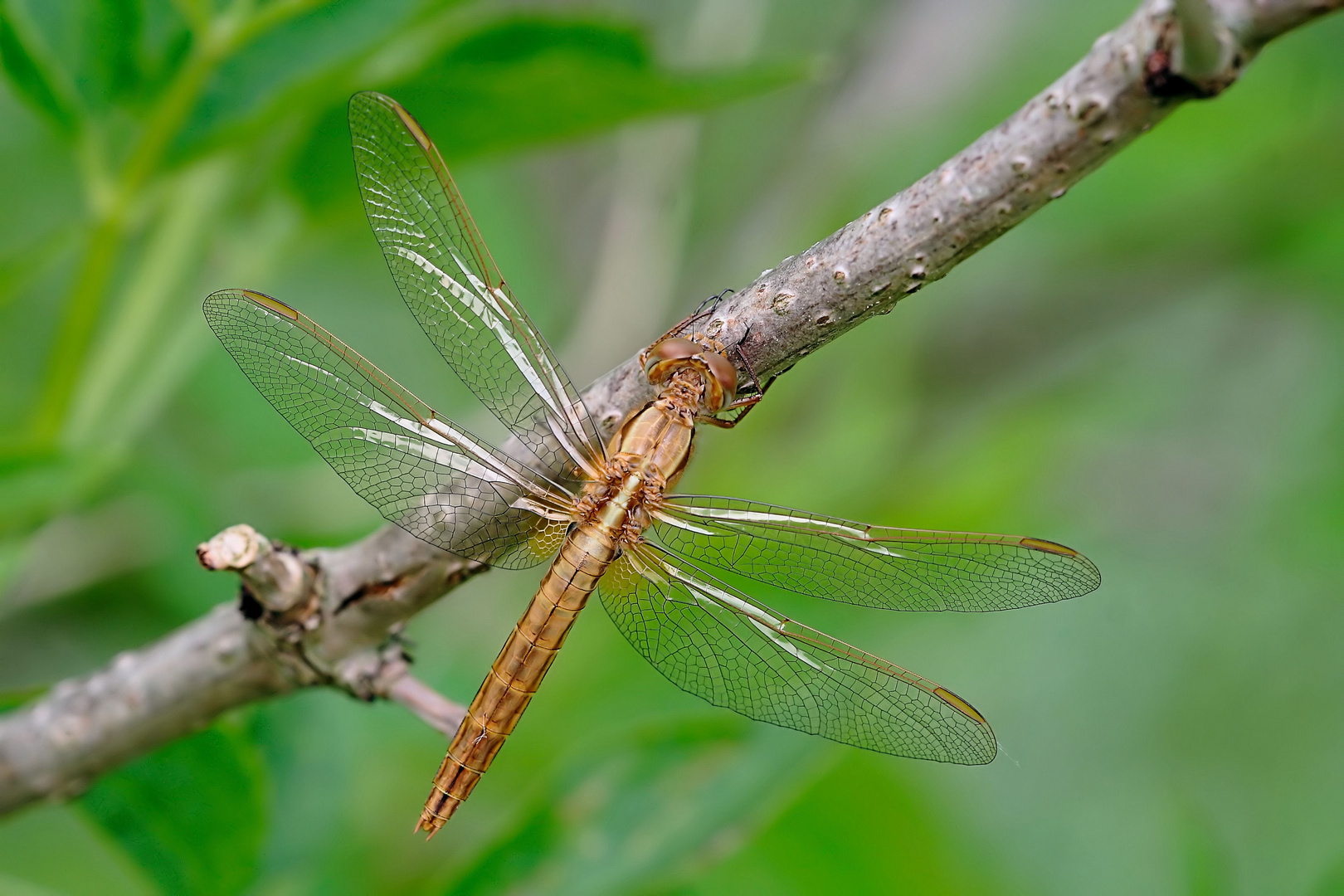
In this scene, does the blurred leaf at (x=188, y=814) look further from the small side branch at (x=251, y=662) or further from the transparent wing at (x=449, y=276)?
the transparent wing at (x=449, y=276)

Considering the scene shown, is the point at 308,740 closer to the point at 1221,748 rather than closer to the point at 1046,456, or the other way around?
the point at 1046,456

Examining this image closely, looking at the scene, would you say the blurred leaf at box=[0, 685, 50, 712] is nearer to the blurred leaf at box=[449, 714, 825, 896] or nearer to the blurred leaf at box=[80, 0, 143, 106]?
the blurred leaf at box=[449, 714, 825, 896]

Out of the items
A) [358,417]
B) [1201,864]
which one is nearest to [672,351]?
[358,417]

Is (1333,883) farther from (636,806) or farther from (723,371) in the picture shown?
(723,371)

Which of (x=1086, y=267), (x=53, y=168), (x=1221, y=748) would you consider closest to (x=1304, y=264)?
(x=1086, y=267)

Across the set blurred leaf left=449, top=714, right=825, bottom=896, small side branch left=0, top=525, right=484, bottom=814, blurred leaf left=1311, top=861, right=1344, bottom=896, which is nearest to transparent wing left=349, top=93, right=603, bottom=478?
small side branch left=0, top=525, right=484, bottom=814

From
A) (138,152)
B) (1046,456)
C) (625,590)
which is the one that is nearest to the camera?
(138,152)
